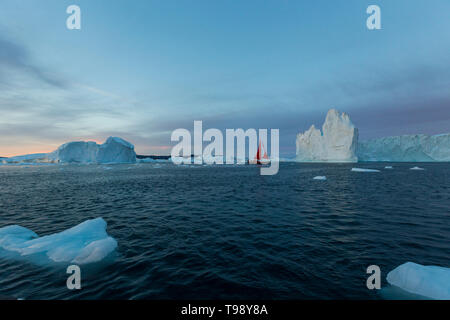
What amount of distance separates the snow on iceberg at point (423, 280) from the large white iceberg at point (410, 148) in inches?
6990

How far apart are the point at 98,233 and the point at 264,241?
25.3 feet

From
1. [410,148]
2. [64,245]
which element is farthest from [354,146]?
[64,245]

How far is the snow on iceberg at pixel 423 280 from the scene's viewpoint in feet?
16.2

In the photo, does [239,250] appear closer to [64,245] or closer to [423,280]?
[423,280]

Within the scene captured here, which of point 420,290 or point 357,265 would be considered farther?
point 357,265

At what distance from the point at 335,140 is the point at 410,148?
7801 cm

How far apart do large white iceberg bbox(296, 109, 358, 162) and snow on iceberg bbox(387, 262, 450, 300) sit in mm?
104342

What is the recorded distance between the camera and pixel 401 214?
1268 cm

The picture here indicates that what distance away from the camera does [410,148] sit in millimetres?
134875

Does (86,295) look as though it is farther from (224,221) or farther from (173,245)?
(224,221)

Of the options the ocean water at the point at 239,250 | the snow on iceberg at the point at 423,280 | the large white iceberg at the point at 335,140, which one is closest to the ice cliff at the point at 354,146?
the large white iceberg at the point at 335,140
